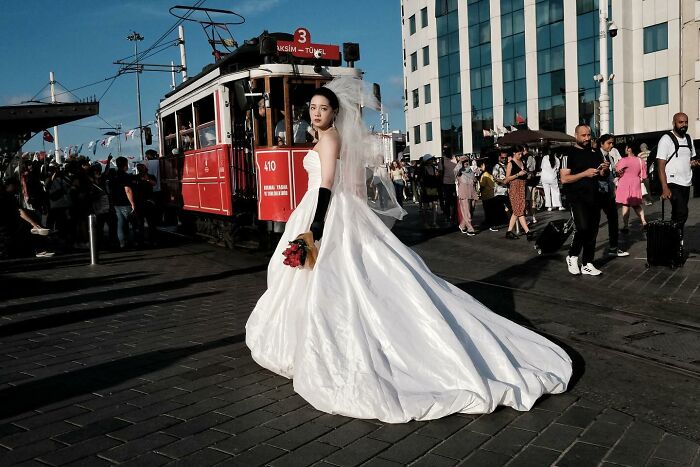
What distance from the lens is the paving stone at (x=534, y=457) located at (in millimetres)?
3117

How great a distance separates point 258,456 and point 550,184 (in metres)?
16.7

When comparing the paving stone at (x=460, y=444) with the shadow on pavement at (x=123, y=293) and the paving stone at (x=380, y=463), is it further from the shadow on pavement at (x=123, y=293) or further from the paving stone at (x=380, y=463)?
the shadow on pavement at (x=123, y=293)

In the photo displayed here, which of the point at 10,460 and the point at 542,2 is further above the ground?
the point at 542,2

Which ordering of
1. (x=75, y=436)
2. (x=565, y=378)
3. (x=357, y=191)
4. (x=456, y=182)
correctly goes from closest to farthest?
1. (x=75, y=436)
2. (x=565, y=378)
3. (x=357, y=191)
4. (x=456, y=182)

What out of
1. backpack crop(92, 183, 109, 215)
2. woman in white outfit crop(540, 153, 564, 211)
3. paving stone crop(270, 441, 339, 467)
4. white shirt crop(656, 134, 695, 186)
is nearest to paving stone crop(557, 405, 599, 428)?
paving stone crop(270, 441, 339, 467)

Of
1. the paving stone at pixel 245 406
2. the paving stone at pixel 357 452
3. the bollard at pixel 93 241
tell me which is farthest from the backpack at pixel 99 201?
the paving stone at pixel 357 452

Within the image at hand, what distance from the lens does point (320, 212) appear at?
4504mm

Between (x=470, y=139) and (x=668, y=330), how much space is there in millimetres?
47813

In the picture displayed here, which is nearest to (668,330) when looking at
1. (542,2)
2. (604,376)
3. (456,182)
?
(604,376)

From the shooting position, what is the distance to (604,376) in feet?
14.5

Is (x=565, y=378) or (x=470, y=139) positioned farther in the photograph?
(x=470, y=139)

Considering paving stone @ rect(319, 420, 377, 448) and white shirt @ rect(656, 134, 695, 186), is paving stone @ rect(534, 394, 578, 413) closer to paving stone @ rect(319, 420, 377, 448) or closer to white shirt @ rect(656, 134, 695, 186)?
paving stone @ rect(319, 420, 377, 448)

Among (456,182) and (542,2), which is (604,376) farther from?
(542,2)

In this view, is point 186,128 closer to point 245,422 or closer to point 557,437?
point 245,422
